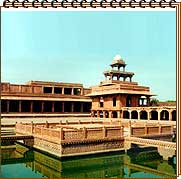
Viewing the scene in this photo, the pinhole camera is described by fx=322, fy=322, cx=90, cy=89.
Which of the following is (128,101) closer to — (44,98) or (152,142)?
(44,98)

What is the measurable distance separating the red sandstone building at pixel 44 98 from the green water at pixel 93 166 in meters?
15.7

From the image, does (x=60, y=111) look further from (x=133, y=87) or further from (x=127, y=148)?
(x=127, y=148)

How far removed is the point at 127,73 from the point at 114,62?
188cm

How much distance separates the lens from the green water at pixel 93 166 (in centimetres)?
1185

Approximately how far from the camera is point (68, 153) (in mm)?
13406

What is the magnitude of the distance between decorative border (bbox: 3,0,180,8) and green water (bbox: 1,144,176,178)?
7211 mm

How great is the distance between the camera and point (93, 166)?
12.9 metres

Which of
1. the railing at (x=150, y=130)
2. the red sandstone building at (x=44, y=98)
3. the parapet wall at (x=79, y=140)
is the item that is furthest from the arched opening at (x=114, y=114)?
the parapet wall at (x=79, y=140)

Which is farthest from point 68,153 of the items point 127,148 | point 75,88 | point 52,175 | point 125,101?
point 75,88

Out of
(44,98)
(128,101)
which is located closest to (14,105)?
(44,98)

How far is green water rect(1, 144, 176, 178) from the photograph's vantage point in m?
11.8

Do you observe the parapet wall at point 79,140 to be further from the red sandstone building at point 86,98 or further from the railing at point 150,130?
the red sandstone building at point 86,98

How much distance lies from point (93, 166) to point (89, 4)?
8766mm

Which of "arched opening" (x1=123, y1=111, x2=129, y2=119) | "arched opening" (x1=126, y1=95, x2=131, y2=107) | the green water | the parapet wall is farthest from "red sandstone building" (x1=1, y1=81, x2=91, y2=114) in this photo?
the green water
